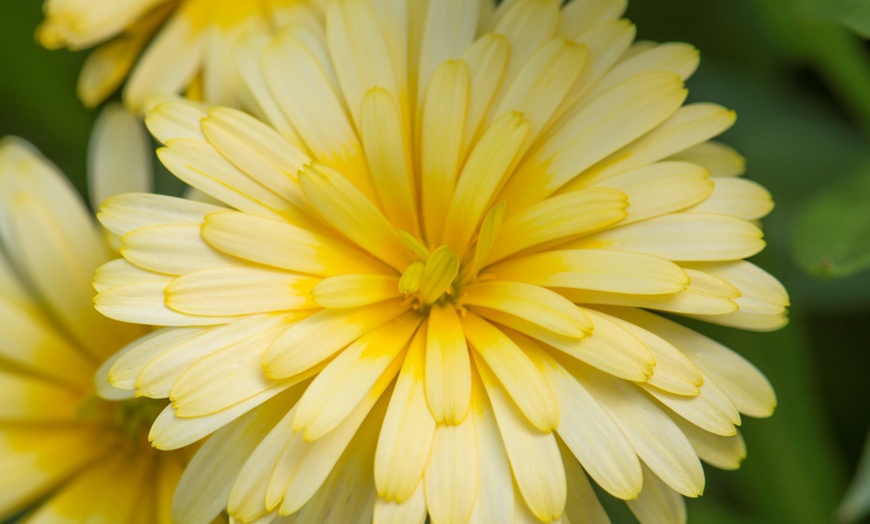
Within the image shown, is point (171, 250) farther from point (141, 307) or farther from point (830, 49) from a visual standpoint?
point (830, 49)

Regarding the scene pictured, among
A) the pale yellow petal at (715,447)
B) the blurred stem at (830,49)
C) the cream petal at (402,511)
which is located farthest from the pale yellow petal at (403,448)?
the blurred stem at (830,49)

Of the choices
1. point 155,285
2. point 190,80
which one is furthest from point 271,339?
point 190,80

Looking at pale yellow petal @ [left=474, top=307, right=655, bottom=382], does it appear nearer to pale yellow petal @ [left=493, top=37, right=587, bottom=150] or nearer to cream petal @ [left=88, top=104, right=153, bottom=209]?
pale yellow petal @ [left=493, top=37, right=587, bottom=150]

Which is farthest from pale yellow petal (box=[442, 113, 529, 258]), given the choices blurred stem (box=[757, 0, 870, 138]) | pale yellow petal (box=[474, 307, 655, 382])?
blurred stem (box=[757, 0, 870, 138])

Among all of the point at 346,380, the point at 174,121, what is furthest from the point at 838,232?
the point at 174,121

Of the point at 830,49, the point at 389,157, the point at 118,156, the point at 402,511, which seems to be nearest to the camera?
the point at 402,511
